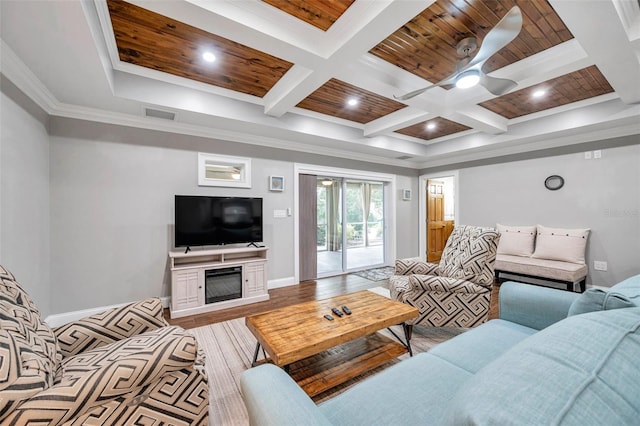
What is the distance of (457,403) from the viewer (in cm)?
54

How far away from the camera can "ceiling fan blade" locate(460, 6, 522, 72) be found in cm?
153

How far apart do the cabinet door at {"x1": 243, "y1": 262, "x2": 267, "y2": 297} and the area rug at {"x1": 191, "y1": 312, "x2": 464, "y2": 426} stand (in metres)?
0.63

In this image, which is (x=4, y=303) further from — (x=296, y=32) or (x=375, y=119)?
(x=375, y=119)

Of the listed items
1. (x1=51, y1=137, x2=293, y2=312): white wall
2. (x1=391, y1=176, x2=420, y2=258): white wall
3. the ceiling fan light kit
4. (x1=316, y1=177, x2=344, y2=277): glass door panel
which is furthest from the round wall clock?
(x1=51, y1=137, x2=293, y2=312): white wall

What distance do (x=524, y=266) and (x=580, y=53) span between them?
296 centimetres

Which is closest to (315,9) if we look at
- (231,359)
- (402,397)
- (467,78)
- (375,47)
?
(375,47)

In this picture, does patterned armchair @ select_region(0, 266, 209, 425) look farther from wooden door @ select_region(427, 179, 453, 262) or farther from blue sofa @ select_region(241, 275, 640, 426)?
wooden door @ select_region(427, 179, 453, 262)

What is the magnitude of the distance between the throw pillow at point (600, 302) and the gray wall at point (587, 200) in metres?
4.11

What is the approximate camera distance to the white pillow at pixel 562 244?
3.88 meters

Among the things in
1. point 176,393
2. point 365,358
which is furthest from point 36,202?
point 365,358

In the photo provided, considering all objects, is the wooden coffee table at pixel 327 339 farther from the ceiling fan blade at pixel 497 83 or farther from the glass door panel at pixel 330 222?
the glass door panel at pixel 330 222

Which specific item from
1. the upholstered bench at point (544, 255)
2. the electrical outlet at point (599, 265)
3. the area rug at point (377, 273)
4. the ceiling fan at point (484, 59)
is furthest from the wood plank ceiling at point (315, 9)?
the electrical outlet at point (599, 265)

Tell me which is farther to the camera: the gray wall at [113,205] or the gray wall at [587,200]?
the gray wall at [587,200]

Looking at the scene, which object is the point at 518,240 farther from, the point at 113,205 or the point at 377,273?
the point at 113,205
